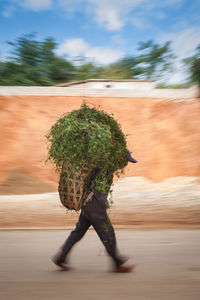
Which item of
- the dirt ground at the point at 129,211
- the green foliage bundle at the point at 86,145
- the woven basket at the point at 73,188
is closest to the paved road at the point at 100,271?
the woven basket at the point at 73,188

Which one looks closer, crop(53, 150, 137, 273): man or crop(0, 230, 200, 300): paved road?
crop(0, 230, 200, 300): paved road

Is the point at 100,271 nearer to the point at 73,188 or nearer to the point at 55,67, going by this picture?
the point at 73,188

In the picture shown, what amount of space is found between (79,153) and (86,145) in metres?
0.11

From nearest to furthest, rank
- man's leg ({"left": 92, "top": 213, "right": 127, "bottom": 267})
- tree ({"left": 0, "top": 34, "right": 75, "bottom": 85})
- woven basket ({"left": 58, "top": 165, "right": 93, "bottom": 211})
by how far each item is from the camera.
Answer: woven basket ({"left": 58, "top": 165, "right": 93, "bottom": 211})
man's leg ({"left": 92, "top": 213, "right": 127, "bottom": 267})
tree ({"left": 0, "top": 34, "right": 75, "bottom": 85})

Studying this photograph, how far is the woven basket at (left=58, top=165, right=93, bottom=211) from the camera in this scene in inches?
165

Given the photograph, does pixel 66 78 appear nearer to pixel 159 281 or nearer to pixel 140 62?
pixel 140 62

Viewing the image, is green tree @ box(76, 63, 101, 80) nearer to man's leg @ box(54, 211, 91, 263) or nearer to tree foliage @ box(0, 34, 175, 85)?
tree foliage @ box(0, 34, 175, 85)

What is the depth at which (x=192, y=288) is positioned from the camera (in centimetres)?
402

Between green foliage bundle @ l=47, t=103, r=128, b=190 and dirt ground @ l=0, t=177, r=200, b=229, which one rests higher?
green foliage bundle @ l=47, t=103, r=128, b=190

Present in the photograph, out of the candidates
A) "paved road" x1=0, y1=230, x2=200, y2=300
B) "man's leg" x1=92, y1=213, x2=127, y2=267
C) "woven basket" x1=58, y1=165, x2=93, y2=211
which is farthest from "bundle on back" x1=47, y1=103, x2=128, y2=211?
"paved road" x1=0, y1=230, x2=200, y2=300

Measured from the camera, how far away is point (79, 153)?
424 centimetres

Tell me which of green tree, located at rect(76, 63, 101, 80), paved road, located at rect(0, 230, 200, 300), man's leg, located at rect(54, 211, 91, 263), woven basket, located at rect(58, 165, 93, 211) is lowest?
paved road, located at rect(0, 230, 200, 300)

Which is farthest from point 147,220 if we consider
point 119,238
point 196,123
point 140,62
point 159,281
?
point 140,62

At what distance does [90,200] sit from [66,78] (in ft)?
105
